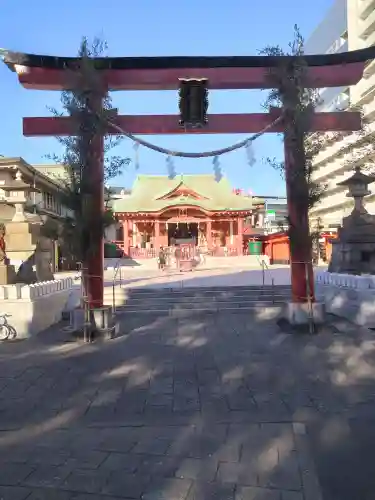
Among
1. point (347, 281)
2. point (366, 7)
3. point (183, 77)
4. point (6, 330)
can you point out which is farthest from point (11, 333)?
point (366, 7)

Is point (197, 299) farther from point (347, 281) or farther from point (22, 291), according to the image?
point (22, 291)

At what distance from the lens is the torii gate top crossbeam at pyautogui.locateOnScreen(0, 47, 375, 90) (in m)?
8.76

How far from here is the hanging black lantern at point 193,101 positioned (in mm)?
9227

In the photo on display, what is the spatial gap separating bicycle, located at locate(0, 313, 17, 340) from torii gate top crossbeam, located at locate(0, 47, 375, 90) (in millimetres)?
4955

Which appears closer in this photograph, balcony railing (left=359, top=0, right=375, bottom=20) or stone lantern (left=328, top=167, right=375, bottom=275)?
stone lantern (left=328, top=167, right=375, bottom=275)

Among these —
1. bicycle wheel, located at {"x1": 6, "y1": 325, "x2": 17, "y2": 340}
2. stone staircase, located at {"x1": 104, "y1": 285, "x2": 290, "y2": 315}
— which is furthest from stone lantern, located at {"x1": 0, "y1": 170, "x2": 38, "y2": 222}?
bicycle wheel, located at {"x1": 6, "y1": 325, "x2": 17, "y2": 340}

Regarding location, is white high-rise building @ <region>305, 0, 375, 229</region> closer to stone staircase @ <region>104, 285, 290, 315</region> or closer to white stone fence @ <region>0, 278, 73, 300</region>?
stone staircase @ <region>104, 285, 290, 315</region>

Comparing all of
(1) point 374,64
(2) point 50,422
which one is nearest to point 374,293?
(2) point 50,422

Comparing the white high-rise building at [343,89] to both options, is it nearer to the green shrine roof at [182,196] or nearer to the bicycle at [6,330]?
the green shrine roof at [182,196]

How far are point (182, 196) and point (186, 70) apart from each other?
2808 centimetres

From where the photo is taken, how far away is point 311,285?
29.6 feet

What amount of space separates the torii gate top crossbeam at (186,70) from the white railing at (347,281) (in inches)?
169

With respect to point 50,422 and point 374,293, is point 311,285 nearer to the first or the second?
point 374,293

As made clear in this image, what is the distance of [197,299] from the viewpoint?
1223 centimetres
